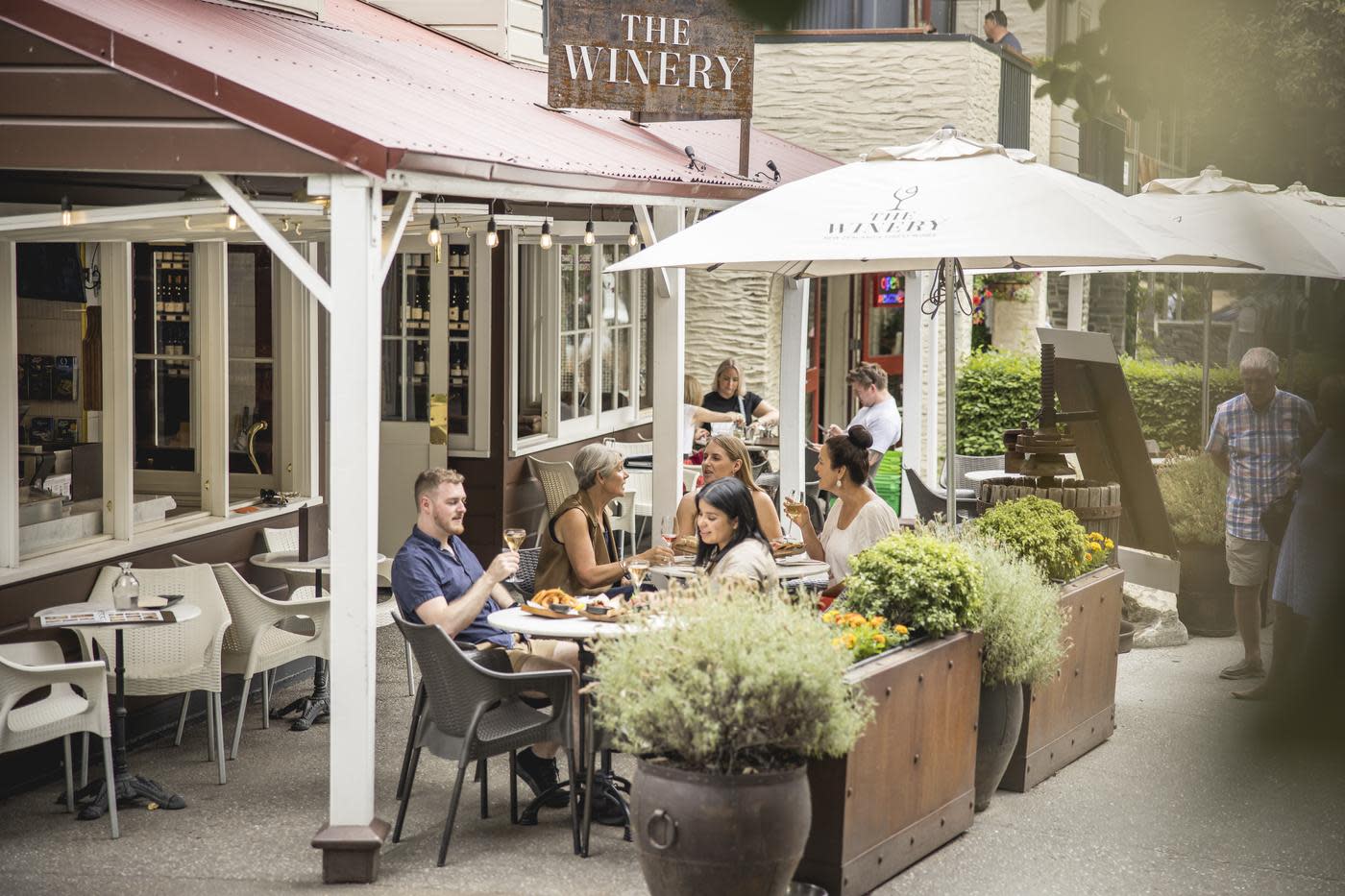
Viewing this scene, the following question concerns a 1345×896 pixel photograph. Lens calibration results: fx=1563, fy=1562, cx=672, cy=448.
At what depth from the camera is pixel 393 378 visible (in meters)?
10.9

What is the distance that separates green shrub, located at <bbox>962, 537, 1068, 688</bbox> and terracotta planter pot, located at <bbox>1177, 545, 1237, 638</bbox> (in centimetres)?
374

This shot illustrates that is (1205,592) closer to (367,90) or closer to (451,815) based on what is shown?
(451,815)

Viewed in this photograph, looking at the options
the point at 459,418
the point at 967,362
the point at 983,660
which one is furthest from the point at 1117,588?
the point at 967,362

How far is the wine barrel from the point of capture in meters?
7.82

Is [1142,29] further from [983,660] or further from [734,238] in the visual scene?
[734,238]

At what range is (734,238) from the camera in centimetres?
700

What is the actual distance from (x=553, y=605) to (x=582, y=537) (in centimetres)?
80

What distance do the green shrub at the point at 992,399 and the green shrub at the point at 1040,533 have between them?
A: 9385mm

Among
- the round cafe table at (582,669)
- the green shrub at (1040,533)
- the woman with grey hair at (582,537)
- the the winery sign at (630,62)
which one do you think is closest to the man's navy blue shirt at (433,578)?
the round cafe table at (582,669)

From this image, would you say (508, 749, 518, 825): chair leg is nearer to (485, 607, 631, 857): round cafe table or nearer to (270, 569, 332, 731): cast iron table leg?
(485, 607, 631, 857): round cafe table

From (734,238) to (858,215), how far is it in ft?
1.84

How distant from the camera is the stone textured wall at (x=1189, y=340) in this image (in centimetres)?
108

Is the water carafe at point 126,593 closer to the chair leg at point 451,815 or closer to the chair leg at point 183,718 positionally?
the chair leg at point 183,718

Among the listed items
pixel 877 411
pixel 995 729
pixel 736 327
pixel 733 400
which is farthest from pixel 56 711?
pixel 736 327
